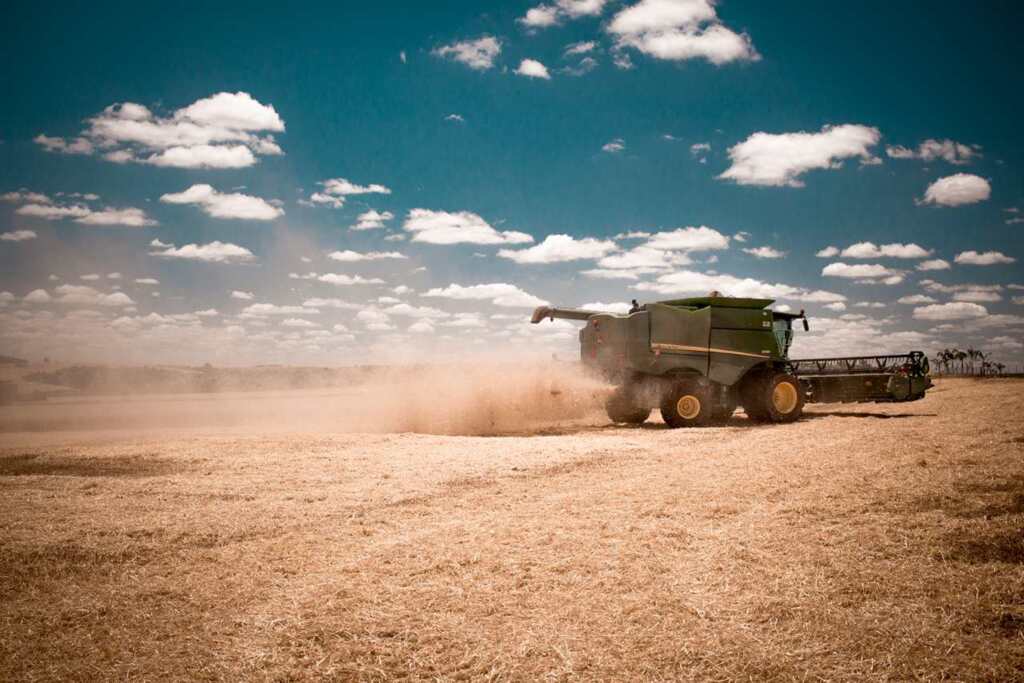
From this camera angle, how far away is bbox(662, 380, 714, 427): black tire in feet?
59.2

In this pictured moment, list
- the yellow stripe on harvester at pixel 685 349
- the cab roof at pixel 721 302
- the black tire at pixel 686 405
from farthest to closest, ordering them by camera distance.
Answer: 1. the cab roof at pixel 721 302
2. the yellow stripe on harvester at pixel 685 349
3. the black tire at pixel 686 405

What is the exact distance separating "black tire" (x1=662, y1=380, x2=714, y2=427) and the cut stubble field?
6.44 m

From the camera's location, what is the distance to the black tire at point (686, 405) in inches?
710

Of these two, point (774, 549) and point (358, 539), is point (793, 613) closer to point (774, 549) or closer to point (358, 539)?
point (774, 549)

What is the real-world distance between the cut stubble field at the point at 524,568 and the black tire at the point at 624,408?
7.38 m

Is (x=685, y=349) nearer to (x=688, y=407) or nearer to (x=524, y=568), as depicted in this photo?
(x=688, y=407)

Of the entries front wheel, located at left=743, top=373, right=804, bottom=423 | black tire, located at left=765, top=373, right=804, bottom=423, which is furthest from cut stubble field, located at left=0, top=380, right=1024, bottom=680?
black tire, located at left=765, top=373, right=804, bottom=423

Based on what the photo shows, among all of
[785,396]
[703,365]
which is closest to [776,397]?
[785,396]

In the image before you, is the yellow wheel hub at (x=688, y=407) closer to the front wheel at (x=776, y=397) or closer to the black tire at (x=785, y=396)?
the front wheel at (x=776, y=397)

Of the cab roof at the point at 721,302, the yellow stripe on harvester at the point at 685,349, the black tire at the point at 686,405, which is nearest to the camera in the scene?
the black tire at the point at 686,405

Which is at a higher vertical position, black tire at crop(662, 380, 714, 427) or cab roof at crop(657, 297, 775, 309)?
cab roof at crop(657, 297, 775, 309)

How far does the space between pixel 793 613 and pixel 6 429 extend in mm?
27591

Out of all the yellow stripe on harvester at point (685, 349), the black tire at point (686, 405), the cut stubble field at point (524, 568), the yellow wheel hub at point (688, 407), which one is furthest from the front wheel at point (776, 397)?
the cut stubble field at point (524, 568)

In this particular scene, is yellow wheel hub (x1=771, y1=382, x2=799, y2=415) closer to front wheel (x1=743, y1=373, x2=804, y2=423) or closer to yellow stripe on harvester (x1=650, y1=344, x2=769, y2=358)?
front wheel (x1=743, y1=373, x2=804, y2=423)
